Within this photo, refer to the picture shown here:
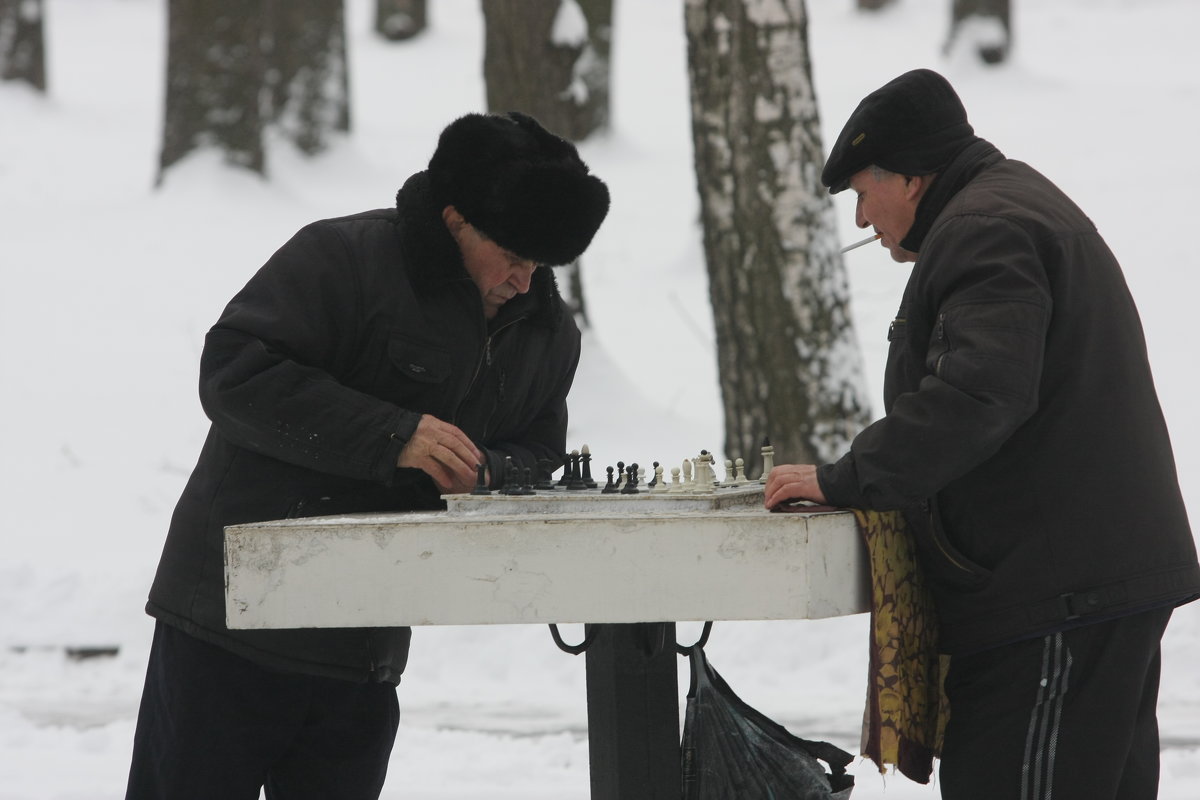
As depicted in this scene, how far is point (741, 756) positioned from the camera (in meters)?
3.09

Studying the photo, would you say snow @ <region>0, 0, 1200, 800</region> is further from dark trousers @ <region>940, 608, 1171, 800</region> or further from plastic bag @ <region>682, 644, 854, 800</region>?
dark trousers @ <region>940, 608, 1171, 800</region>

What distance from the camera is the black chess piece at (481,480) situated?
3008 millimetres

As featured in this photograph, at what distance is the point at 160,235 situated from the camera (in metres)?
12.1

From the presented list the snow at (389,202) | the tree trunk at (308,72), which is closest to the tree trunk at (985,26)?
the snow at (389,202)

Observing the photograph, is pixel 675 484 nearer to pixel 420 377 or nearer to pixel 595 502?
pixel 595 502

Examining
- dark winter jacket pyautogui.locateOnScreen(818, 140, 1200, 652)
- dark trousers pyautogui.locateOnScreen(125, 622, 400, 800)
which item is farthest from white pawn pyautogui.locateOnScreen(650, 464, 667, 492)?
dark trousers pyautogui.locateOnScreen(125, 622, 400, 800)

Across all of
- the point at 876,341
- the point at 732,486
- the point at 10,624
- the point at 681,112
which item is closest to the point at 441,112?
the point at 681,112

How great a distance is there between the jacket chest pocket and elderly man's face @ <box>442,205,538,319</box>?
0.18m

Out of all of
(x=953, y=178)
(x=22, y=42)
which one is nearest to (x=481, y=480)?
(x=953, y=178)

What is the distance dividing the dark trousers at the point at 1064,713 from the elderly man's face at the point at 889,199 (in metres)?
0.81

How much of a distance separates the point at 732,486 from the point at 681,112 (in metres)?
18.3

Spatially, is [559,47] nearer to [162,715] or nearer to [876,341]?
[876,341]

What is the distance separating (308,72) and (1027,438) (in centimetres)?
1486

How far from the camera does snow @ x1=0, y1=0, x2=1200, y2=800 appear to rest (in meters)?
5.91
